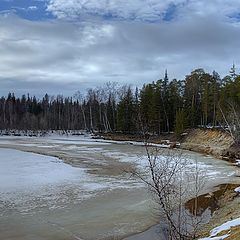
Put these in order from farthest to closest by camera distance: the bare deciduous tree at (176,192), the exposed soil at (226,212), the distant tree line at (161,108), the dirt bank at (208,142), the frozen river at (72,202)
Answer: the distant tree line at (161,108)
the dirt bank at (208,142)
the frozen river at (72,202)
the exposed soil at (226,212)
the bare deciduous tree at (176,192)

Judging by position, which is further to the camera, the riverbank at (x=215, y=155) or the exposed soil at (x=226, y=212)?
the riverbank at (x=215, y=155)

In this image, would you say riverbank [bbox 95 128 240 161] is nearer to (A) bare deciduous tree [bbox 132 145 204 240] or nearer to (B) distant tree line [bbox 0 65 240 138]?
(B) distant tree line [bbox 0 65 240 138]

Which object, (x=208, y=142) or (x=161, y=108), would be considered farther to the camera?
(x=161, y=108)

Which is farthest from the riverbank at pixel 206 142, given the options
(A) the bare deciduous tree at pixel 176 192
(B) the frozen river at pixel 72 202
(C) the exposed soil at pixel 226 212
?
(C) the exposed soil at pixel 226 212

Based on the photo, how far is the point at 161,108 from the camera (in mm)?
70562

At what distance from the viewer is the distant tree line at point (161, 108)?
6053 cm

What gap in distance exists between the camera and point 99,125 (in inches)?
3415

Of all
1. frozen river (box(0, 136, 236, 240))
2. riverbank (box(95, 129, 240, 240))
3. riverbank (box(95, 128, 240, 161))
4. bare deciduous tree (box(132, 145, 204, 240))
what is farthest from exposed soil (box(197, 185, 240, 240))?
riverbank (box(95, 128, 240, 161))

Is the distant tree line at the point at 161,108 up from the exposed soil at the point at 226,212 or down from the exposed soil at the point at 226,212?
up

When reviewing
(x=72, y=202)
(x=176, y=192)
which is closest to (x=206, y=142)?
(x=72, y=202)

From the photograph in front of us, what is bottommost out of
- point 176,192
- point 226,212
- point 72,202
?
point 226,212

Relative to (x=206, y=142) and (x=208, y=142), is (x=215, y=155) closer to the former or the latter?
(x=208, y=142)

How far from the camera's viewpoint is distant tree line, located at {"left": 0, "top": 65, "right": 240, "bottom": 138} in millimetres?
60531

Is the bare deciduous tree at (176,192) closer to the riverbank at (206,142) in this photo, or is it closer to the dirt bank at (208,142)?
the riverbank at (206,142)
